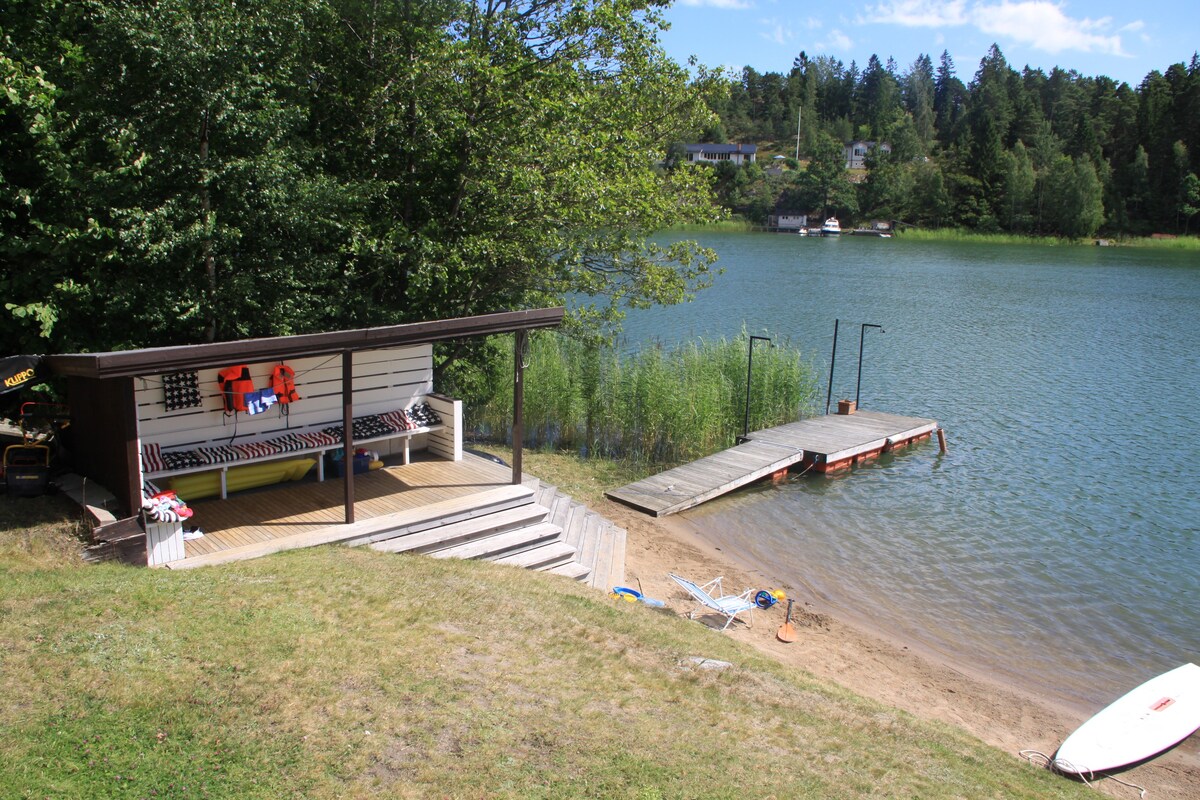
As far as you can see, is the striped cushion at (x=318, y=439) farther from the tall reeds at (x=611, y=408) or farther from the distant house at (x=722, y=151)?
the distant house at (x=722, y=151)

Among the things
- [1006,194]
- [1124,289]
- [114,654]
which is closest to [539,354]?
[114,654]

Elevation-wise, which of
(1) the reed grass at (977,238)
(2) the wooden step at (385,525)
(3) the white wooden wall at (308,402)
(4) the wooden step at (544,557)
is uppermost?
(1) the reed grass at (977,238)

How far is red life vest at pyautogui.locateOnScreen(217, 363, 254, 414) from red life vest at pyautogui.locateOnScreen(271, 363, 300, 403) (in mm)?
367

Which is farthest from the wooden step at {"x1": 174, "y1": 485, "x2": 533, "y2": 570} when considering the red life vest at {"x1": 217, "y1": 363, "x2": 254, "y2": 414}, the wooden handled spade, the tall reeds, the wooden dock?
the tall reeds

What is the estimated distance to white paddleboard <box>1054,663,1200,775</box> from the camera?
7.99 metres

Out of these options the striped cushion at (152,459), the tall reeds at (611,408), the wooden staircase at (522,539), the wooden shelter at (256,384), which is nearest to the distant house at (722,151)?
the tall reeds at (611,408)

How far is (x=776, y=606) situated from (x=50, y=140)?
10.2 m

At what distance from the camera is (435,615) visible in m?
7.32

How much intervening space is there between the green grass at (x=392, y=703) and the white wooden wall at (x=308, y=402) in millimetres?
1862

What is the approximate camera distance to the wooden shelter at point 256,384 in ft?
26.6

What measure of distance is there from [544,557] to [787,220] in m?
89.0

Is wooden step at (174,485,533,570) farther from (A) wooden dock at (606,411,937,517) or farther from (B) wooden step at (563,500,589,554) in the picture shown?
(A) wooden dock at (606,411,937,517)

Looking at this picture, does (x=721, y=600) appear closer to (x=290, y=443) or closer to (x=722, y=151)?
(x=290, y=443)

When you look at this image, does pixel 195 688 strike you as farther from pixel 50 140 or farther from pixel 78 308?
pixel 50 140
